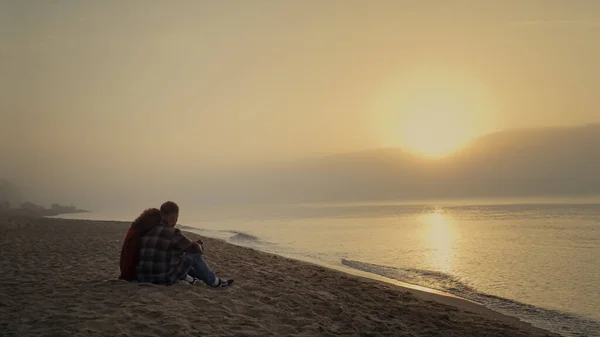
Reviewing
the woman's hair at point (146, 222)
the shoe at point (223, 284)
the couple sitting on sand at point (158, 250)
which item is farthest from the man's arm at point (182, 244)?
the shoe at point (223, 284)

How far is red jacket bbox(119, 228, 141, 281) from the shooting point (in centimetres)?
820

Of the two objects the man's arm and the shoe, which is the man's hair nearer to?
the man's arm

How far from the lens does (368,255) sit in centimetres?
2566

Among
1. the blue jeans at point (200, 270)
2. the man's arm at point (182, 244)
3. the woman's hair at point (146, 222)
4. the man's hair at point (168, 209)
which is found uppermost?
the man's hair at point (168, 209)

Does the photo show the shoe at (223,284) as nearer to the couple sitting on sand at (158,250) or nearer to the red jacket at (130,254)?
the couple sitting on sand at (158,250)

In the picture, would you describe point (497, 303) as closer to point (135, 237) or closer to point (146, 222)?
point (146, 222)

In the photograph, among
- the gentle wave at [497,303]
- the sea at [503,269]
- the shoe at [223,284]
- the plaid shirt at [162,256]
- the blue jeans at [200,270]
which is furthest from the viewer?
the sea at [503,269]

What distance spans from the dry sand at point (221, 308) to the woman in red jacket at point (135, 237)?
44cm

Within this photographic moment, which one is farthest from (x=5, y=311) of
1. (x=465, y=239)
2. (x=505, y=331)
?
(x=465, y=239)

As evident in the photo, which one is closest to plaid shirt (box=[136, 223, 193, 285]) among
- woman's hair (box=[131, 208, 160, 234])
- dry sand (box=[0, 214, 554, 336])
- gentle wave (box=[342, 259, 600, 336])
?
woman's hair (box=[131, 208, 160, 234])

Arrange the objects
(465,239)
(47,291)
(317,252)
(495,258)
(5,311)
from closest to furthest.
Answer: (5,311)
(47,291)
(495,258)
(317,252)
(465,239)

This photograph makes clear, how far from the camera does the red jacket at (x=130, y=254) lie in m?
8.20

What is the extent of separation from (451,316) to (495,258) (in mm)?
17177

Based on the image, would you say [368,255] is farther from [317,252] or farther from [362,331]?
[362,331]
